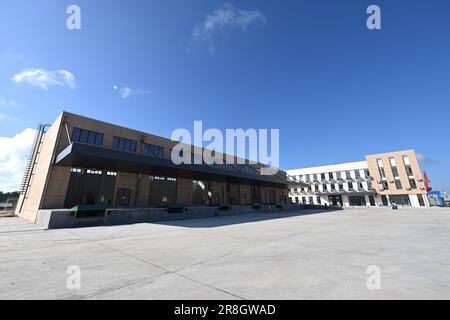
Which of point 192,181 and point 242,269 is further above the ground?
point 192,181

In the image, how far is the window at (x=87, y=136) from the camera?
20.3 meters

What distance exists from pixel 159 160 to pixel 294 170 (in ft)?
192

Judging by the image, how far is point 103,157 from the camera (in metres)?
16.0

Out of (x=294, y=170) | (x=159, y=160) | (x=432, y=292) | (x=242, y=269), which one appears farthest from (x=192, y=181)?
(x=294, y=170)

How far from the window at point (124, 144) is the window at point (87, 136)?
5.16 ft

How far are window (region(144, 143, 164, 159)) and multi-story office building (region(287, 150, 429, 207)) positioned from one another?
39.6 meters

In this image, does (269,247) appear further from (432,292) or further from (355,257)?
(432,292)

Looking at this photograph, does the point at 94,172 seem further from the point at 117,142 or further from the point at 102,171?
the point at 117,142

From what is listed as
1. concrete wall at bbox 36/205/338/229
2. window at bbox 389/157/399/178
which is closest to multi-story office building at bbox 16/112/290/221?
concrete wall at bbox 36/205/338/229

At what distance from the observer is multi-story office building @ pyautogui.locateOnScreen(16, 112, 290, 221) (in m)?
17.6

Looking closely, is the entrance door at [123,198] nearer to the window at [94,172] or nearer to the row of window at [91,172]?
the row of window at [91,172]

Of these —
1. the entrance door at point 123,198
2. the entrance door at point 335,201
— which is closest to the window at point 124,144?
the entrance door at point 123,198

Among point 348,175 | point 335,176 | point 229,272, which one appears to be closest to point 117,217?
point 229,272

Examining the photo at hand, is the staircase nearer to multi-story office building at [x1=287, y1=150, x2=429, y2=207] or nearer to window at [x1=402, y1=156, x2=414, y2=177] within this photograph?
multi-story office building at [x1=287, y1=150, x2=429, y2=207]
